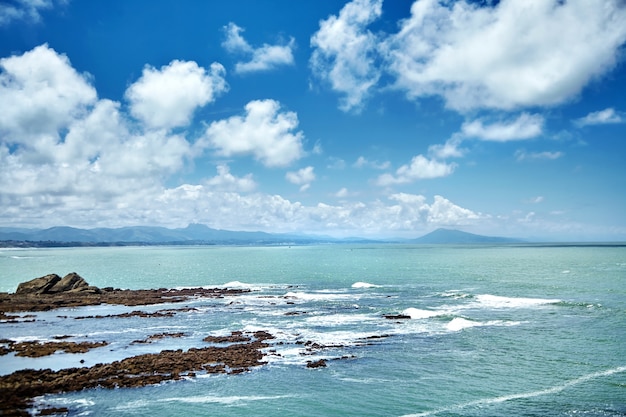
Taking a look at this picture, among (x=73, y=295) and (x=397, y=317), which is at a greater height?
(x=397, y=317)

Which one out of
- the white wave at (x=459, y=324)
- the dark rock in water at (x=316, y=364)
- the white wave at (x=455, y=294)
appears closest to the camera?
the dark rock in water at (x=316, y=364)

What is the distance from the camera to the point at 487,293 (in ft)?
267

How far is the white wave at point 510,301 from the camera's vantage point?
66344 mm

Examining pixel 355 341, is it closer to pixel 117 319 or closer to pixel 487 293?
pixel 117 319

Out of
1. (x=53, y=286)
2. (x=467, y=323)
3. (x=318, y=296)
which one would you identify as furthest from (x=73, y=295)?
(x=467, y=323)

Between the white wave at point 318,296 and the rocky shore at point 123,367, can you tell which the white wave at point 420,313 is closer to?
the white wave at point 318,296

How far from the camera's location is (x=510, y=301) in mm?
70000

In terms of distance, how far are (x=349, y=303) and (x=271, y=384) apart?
131 feet

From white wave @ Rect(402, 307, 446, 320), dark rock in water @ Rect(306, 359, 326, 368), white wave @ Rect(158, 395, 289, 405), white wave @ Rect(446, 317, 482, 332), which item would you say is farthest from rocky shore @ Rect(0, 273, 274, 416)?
white wave @ Rect(446, 317, 482, 332)

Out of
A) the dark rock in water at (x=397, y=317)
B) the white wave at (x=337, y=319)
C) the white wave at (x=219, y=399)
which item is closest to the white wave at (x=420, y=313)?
the dark rock in water at (x=397, y=317)

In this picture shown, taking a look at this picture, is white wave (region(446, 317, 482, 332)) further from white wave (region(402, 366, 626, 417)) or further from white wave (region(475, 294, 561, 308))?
white wave (region(402, 366, 626, 417))

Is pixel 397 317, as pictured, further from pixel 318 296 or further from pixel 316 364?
pixel 318 296

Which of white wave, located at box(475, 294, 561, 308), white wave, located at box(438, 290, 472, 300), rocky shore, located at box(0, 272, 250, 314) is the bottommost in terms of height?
rocky shore, located at box(0, 272, 250, 314)

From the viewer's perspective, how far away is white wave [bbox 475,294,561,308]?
218ft
